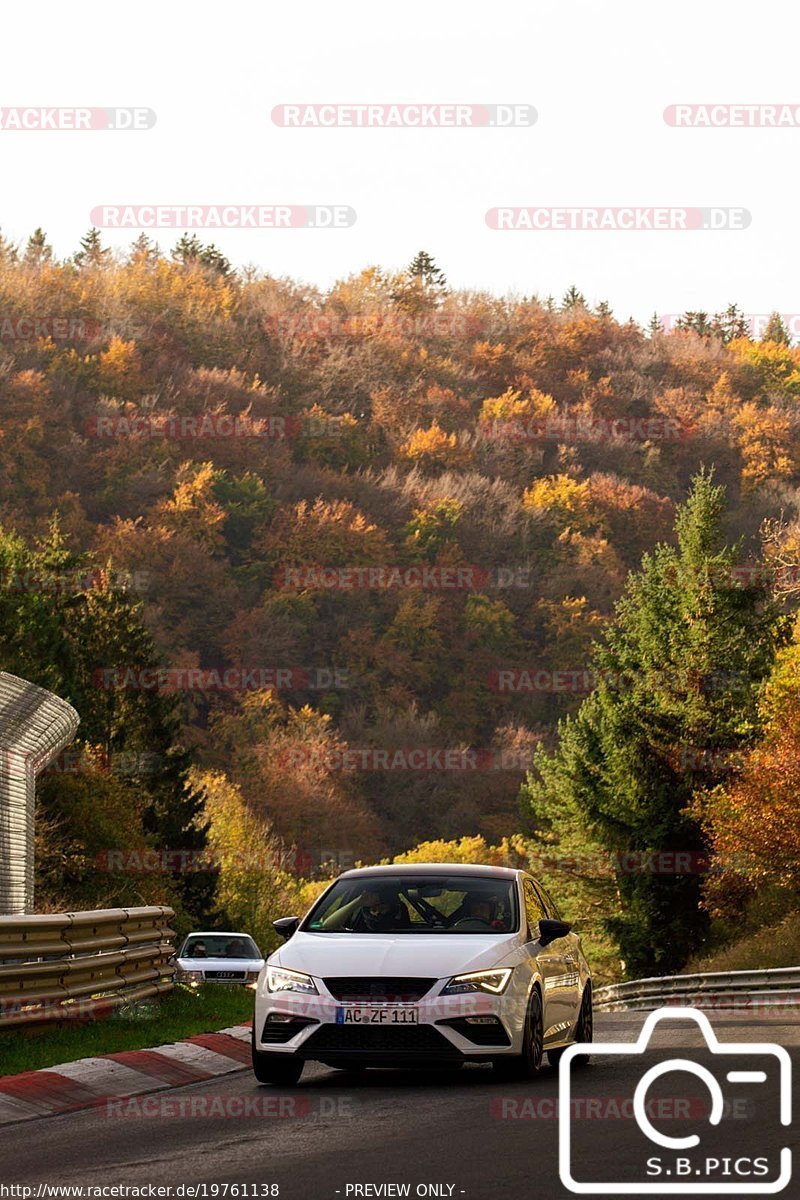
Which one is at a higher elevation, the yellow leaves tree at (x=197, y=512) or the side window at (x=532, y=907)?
the yellow leaves tree at (x=197, y=512)

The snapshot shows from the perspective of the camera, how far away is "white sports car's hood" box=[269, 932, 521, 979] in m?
12.7

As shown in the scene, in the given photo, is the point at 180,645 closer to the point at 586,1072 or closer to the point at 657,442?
the point at 657,442

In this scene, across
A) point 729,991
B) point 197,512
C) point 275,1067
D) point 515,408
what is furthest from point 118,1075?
Answer: point 515,408

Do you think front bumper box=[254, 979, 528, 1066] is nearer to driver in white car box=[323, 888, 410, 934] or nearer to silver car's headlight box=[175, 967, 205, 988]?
Answer: driver in white car box=[323, 888, 410, 934]

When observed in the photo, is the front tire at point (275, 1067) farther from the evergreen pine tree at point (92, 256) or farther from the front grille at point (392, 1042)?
the evergreen pine tree at point (92, 256)

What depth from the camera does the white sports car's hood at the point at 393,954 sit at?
41.8ft

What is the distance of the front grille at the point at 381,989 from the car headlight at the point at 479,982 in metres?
0.13

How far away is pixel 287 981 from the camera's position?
12.9 m

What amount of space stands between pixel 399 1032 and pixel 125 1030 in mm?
3930

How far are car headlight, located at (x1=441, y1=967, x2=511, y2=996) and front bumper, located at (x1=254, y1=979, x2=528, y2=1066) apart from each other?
0.04m

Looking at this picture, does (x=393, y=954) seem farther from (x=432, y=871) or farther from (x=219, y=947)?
(x=219, y=947)

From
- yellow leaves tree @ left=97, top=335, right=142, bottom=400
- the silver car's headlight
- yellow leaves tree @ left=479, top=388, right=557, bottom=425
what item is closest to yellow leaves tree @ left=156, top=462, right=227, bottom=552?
yellow leaves tree @ left=97, top=335, right=142, bottom=400

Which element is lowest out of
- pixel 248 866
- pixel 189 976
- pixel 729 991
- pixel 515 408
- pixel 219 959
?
pixel 248 866

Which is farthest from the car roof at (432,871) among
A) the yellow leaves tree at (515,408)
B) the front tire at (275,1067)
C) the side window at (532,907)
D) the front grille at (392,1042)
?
the yellow leaves tree at (515,408)
